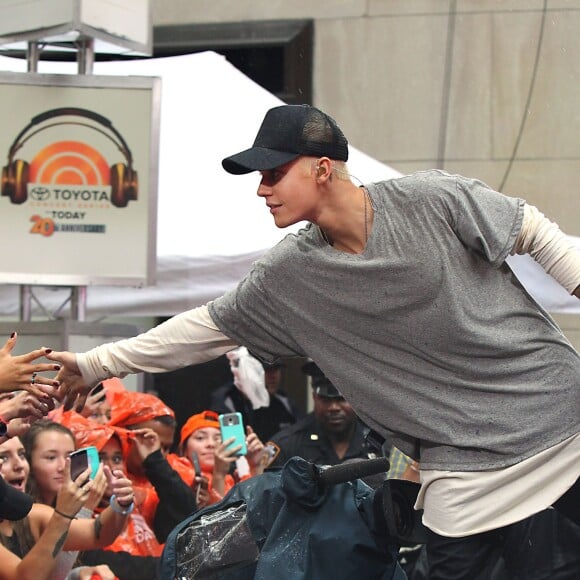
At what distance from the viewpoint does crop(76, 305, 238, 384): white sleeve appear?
3863 millimetres

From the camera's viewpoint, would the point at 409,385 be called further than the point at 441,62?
No

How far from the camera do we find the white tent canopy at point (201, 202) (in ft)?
22.5

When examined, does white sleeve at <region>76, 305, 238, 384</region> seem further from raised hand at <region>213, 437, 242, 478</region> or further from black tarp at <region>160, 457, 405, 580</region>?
raised hand at <region>213, 437, 242, 478</region>

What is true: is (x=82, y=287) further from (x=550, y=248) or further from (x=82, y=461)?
(x=550, y=248)

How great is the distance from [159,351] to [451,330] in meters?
0.93

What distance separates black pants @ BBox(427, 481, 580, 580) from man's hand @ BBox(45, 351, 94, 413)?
116 cm

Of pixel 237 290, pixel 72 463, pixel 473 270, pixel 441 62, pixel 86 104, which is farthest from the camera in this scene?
pixel 441 62

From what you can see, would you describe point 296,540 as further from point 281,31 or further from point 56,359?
point 281,31

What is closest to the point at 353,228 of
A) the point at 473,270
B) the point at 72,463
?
the point at 473,270

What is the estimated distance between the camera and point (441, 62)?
1124cm

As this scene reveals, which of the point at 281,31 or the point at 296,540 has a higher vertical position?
the point at 281,31

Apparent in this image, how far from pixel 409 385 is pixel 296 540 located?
519mm

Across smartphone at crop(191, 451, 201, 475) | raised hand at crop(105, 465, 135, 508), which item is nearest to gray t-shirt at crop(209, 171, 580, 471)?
raised hand at crop(105, 465, 135, 508)

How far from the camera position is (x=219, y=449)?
20.1ft
